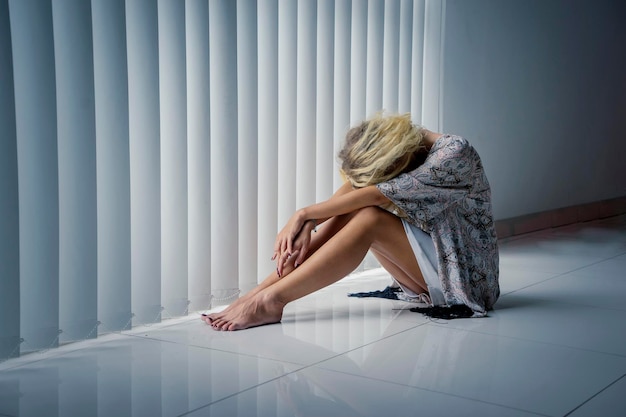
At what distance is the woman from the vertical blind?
1.03 ft

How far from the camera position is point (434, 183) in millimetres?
2545

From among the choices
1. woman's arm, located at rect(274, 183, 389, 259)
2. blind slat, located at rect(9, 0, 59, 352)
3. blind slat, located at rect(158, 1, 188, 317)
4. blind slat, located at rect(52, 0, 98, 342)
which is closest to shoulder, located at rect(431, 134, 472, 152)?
woman's arm, located at rect(274, 183, 389, 259)

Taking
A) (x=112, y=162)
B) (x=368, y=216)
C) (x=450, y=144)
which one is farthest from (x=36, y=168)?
(x=450, y=144)

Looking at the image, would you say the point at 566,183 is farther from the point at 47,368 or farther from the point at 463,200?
the point at 47,368

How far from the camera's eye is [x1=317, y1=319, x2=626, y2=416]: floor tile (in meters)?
1.83

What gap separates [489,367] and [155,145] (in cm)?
118

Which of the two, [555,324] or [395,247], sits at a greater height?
[395,247]

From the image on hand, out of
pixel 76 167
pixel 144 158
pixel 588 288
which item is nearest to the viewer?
pixel 76 167

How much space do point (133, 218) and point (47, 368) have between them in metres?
0.58

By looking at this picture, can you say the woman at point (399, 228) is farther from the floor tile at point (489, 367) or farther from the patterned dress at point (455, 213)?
the floor tile at point (489, 367)

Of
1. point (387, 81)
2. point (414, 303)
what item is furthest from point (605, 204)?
point (414, 303)

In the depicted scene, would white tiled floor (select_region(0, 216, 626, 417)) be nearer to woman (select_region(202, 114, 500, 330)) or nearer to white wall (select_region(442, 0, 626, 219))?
woman (select_region(202, 114, 500, 330))

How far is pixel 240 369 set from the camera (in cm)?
203

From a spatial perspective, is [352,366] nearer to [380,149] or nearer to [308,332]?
[308,332]
